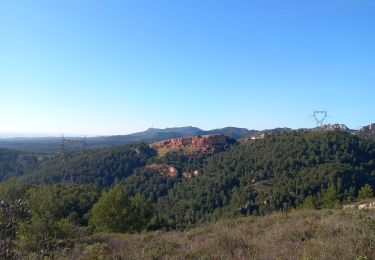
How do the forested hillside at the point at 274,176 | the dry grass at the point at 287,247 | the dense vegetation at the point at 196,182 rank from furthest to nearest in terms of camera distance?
1. the forested hillside at the point at 274,176
2. the dense vegetation at the point at 196,182
3. the dry grass at the point at 287,247

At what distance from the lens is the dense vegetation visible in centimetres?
3625

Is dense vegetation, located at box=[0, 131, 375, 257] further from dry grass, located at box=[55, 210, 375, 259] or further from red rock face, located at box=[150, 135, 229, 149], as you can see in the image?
red rock face, located at box=[150, 135, 229, 149]

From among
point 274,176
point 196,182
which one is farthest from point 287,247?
point 196,182

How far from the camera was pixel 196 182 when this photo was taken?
85.6 metres

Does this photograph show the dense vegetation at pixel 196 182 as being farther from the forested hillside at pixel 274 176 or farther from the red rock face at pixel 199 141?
the red rock face at pixel 199 141

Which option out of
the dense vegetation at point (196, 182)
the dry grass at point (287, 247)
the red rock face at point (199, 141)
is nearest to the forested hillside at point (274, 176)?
the dense vegetation at point (196, 182)

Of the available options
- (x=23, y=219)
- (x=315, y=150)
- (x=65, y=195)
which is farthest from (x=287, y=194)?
(x=23, y=219)

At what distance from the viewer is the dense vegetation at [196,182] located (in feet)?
119

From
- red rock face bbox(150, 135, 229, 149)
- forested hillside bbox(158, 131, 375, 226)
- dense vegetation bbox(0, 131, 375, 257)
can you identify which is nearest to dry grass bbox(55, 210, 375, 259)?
dense vegetation bbox(0, 131, 375, 257)

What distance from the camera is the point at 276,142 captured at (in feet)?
321

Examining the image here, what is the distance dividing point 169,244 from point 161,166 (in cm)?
9322

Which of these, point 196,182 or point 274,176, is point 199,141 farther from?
point 274,176

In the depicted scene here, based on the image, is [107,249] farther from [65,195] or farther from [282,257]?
[65,195]

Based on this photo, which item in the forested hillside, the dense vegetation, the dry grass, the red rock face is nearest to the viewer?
the dry grass
